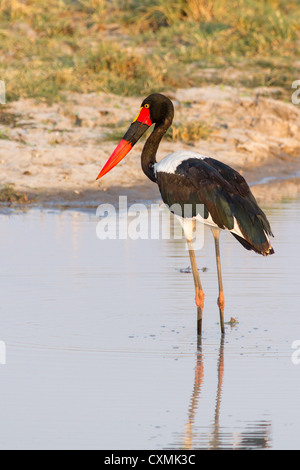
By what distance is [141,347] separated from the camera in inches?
231

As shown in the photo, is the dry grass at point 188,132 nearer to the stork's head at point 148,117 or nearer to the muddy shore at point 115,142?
the muddy shore at point 115,142

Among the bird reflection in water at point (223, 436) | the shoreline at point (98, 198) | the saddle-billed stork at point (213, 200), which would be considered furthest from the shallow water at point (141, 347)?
the shoreline at point (98, 198)

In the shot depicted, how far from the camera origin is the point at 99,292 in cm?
721

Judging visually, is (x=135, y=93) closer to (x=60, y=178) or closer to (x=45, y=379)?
(x=60, y=178)

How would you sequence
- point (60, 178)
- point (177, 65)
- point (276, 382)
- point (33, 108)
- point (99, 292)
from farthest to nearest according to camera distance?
point (177, 65), point (33, 108), point (60, 178), point (99, 292), point (276, 382)

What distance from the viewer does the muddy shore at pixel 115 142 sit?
37.4ft

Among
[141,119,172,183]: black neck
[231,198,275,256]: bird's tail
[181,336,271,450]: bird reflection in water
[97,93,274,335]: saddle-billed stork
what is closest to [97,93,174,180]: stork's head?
[141,119,172,183]: black neck

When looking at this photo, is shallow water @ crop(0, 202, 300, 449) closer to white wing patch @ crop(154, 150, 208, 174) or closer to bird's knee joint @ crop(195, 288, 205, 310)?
bird's knee joint @ crop(195, 288, 205, 310)

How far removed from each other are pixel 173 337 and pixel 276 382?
1.12 meters

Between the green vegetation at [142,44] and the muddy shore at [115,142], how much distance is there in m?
0.39

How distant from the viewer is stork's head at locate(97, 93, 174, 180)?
288 inches

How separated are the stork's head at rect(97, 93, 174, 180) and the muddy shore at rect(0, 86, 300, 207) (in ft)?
11.4
